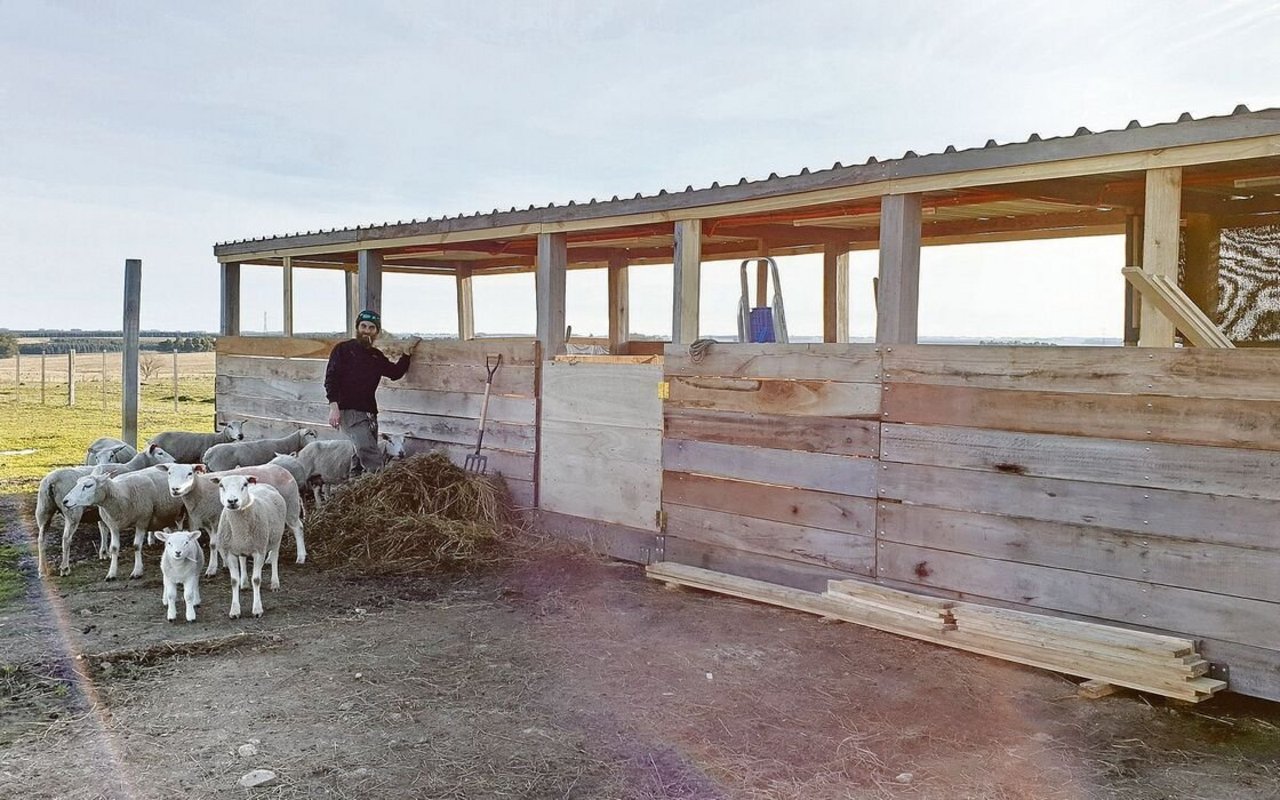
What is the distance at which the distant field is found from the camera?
1470 centimetres

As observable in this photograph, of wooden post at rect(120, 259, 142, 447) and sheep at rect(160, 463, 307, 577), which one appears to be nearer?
sheep at rect(160, 463, 307, 577)

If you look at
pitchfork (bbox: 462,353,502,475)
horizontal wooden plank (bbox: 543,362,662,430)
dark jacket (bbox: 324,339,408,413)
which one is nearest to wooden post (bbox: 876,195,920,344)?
horizontal wooden plank (bbox: 543,362,662,430)

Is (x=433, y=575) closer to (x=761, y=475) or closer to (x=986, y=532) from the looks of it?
(x=761, y=475)

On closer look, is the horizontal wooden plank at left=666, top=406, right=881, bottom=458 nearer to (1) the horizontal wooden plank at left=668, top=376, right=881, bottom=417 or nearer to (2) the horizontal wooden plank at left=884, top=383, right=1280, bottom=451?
(1) the horizontal wooden plank at left=668, top=376, right=881, bottom=417

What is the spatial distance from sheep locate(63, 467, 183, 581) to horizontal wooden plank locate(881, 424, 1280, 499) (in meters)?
5.95

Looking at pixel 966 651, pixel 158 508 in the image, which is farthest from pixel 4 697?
pixel 966 651

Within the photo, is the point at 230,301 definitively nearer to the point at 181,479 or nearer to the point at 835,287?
the point at 181,479

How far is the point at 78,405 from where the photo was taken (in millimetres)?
25719

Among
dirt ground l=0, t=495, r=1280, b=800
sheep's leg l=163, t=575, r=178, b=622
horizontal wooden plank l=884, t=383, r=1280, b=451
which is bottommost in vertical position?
dirt ground l=0, t=495, r=1280, b=800

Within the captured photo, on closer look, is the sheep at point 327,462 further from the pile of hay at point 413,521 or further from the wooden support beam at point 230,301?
the wooden support beam at point 230,301

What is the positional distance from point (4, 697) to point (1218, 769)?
614cm

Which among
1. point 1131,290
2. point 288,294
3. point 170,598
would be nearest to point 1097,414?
point 1131,290

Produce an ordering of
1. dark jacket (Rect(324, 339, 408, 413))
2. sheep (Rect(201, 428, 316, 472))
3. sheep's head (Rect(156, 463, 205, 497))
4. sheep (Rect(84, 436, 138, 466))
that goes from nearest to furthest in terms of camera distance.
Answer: sheep's head (Rect(156, 463, 205, 497)) → sheep (Rect(201, 428, 316, 472)) → sheep (Rect(84, 436, 138, 466)) → dark jacket (Rect(324, 339, 408, 413))

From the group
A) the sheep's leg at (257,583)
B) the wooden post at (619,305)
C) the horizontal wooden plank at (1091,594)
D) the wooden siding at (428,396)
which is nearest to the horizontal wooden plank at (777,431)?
the horizontal wooden plank at (1091,594)
